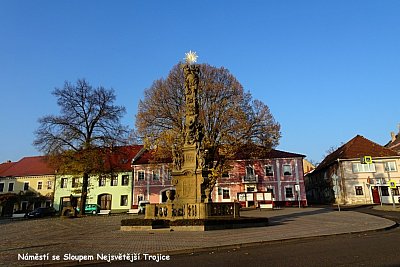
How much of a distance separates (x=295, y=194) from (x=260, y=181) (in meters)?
5.23

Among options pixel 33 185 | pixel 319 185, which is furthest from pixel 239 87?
pixel 33 185

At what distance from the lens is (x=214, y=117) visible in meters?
29.6

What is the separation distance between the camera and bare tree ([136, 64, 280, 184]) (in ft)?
95.9

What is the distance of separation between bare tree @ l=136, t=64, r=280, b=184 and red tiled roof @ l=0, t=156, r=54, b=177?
102 feet

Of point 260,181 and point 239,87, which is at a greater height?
point 239,87

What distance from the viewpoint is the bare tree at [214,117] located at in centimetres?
2922

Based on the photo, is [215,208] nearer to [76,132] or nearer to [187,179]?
[187,179]

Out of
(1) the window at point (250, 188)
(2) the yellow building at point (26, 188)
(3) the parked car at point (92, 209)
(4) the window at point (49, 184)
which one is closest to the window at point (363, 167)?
(1) the window at point (250, 188)

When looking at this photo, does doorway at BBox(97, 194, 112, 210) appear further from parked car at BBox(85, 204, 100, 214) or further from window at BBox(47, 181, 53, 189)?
window at BBox(47, 181, 53, 189)

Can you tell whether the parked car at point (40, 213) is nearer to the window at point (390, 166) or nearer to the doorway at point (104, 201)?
the doorway at point (104, 201)

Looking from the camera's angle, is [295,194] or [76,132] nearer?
[76,132]

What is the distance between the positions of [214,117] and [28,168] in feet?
142

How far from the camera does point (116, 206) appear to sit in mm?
48906

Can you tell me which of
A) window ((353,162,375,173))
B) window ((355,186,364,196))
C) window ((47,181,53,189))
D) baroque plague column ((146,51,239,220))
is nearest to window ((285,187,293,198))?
window ((355,186,364,196))
